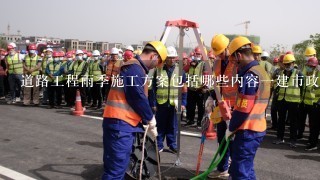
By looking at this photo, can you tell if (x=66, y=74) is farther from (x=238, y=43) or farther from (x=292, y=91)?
(x=238, y=43)

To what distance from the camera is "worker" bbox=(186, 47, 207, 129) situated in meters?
9.55

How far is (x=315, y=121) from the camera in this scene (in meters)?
7.41

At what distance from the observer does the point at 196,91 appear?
970 cm

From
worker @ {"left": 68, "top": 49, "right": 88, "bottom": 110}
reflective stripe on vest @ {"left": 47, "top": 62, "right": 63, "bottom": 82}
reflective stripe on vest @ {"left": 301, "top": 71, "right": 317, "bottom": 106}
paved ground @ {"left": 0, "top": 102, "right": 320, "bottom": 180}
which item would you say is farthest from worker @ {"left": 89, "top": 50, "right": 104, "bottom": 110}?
reflective stripe on vest @ {"left": 301, "top": 71, "right": 317, "bottom": 106}

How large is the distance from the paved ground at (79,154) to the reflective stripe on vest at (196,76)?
4.14 ft

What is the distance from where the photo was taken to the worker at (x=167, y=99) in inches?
262

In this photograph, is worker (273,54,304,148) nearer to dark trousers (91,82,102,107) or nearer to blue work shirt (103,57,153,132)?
blue work shirt (103,57,153,132)

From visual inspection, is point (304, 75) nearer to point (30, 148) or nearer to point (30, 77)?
point (30, 148)

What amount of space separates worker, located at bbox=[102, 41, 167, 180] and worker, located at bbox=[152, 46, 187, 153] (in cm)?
269

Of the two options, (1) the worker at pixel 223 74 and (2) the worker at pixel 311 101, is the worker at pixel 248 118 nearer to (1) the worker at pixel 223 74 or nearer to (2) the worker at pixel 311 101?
(1) the worker at pixel 223 74

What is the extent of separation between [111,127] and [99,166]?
2.19 meters

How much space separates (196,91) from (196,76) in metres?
0.43

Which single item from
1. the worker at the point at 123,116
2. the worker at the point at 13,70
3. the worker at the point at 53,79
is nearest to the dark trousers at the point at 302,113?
the worker at the point at 123,116

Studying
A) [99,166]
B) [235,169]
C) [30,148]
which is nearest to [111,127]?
[235,169]
